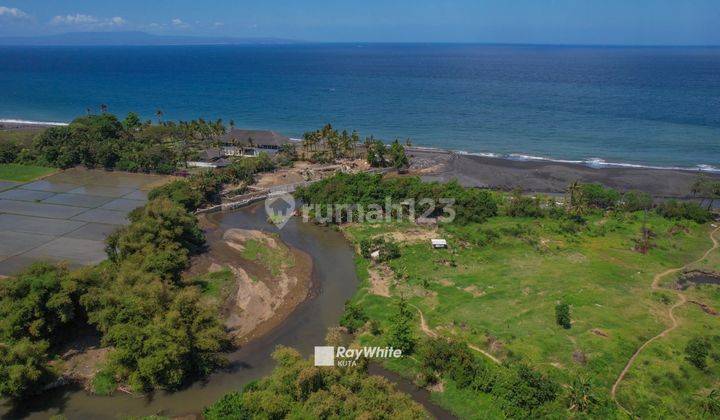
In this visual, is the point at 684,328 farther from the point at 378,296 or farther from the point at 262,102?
the point at 262,102

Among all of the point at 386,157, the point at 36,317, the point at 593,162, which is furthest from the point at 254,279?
the point at 593,162

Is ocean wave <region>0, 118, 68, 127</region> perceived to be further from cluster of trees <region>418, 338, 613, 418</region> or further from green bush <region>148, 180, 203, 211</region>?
cluster of trees <region>418, 338, 613, 418</region>

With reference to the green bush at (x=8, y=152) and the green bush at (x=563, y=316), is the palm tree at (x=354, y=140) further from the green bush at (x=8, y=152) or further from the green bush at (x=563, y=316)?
the green bush at (x=8, y=152)

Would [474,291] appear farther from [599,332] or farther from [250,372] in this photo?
[250,372]

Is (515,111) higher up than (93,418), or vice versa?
(515,111)

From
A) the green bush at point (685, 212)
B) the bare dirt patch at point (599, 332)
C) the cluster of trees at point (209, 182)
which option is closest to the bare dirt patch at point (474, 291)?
the bare dirt patch at point (599, 332)

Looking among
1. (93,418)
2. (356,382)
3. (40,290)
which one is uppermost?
(40,290)

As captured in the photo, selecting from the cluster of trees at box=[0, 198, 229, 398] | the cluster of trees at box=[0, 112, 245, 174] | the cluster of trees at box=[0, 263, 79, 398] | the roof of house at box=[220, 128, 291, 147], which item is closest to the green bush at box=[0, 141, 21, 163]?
the cluster of trees at box=[0, 112, 245, 174]

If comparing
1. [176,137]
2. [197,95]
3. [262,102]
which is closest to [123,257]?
[176,137]

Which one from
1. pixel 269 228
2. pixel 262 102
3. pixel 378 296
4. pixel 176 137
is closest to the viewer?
pixel 378 296
